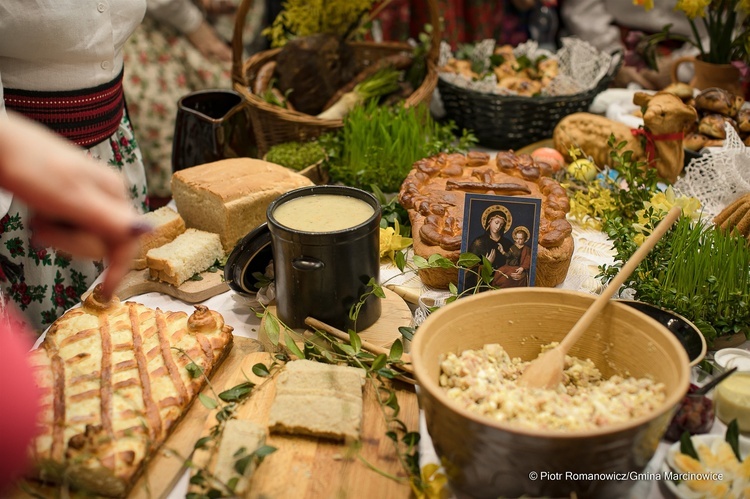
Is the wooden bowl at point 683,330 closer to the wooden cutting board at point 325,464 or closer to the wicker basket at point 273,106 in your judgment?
the wooden cutting board at point 325,464

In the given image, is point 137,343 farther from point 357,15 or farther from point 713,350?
point 357,15

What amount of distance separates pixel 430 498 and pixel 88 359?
68 centimetres

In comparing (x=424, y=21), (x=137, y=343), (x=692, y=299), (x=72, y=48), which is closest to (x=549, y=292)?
(x=692, y=299)

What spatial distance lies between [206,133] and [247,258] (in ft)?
2.16

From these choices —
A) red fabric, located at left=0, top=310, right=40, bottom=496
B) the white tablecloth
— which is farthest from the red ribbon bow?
red fabric, located at left=0, top=310, right=40, bottom=496

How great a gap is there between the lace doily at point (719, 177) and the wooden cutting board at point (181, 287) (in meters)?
1.36

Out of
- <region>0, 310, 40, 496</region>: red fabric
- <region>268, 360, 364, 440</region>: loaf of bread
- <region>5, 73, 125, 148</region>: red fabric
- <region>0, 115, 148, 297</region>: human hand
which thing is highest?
<region>0, 115, 148, 297</region>: human hand

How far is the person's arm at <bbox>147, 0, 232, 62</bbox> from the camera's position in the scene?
122 inches

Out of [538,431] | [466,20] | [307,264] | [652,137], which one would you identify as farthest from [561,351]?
[466,20]

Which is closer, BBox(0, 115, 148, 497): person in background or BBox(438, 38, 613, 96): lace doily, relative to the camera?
BBox(0, 115, 148, 497): person in background

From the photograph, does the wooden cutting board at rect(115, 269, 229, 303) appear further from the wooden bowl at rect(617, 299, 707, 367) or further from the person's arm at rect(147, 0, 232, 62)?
the person's arm at rect(147, 0, 232, 62)

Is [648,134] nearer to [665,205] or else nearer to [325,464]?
[665,205]

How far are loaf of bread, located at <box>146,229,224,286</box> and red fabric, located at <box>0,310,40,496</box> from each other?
0.96 metres

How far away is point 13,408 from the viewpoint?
645 millimetres
